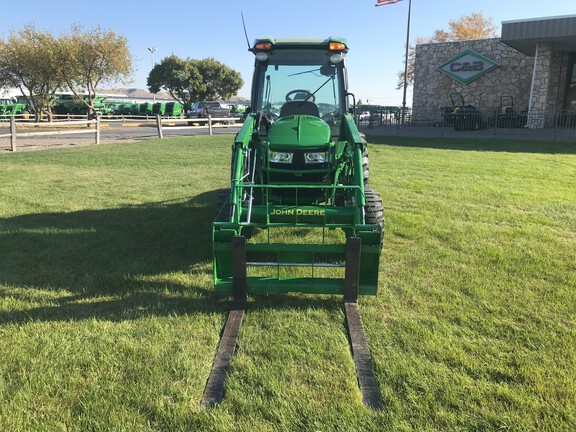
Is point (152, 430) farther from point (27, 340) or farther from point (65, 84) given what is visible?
point (65, 84)

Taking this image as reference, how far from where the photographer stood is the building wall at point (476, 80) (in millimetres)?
23625

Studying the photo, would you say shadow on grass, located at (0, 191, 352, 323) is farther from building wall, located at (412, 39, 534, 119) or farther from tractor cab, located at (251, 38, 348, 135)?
building wall, located at (412, 39, 534, 119)

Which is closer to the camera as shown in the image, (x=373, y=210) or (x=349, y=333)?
(x=349, y=333)

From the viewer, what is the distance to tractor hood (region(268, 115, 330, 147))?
4.38m

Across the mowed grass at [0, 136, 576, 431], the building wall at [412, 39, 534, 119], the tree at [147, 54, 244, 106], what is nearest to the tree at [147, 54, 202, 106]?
the tree at [147, 54, 244, 106]

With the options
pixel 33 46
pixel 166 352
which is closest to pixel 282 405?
pixel 166 352

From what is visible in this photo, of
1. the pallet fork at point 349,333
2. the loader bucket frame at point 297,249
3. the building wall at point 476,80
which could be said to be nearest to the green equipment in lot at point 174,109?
the building wall at point 476,80

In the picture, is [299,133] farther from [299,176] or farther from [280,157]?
[299,176]

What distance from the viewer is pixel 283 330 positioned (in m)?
3.17

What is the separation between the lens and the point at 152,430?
87.8 inches

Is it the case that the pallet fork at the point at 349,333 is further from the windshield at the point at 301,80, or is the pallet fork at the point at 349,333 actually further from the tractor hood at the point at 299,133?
the windshield at the point at 301,80

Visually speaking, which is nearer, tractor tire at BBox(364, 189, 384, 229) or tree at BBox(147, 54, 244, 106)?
tractor tire at BBox(364, 189, 384, 229)

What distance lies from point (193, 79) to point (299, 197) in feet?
162

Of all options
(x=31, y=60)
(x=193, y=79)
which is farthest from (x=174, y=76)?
(x=31, y=60)
